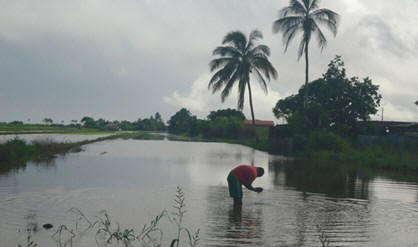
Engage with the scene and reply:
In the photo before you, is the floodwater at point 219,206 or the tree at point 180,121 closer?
the floodwater at point 219,206

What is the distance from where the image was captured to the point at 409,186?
57.4ft

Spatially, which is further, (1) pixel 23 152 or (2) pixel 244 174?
(1) pixel 23 152

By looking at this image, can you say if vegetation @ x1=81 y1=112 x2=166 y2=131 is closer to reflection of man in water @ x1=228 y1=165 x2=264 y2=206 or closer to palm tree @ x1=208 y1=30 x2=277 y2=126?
palm tree @ x1=208 y1=30 x2=277 y2=126

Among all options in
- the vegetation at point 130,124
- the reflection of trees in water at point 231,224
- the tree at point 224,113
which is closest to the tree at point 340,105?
the reflection of trees in water at point 231,224

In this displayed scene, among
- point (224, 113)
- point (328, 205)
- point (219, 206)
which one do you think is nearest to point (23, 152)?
point (219, 206)

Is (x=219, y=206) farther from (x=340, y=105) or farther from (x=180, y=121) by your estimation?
(x=180, y=121)

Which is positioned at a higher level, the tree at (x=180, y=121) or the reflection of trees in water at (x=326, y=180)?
the tree at (x=180, y=121)

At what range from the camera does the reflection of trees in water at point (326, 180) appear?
50.7 ft

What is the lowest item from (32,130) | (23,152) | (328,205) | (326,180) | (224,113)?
(328,205)

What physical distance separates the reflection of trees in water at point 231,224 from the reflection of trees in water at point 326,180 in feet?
13.7

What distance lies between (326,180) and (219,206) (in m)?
7.91

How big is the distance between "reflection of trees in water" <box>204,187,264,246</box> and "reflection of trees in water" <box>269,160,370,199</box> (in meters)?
4.19

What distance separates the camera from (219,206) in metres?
11.8

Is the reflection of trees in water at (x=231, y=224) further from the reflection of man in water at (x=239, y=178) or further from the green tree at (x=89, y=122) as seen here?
the green tree at (x=89, y=122)
